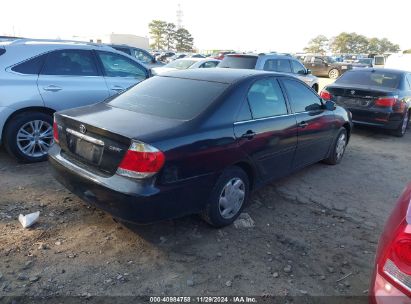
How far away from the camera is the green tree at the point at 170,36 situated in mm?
94250

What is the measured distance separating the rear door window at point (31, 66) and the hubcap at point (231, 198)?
3.48 m

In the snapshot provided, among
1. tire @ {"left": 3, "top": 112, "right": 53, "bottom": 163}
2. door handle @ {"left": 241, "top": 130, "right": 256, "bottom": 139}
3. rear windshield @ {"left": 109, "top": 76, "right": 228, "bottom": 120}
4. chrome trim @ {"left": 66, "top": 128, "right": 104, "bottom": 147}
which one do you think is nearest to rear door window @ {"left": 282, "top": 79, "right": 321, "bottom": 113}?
door handle @ {"left": 241, "top": 130, "right": 256, "bottom": 139}

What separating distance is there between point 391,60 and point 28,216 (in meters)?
20.3

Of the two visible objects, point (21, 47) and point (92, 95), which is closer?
point (21, 47)

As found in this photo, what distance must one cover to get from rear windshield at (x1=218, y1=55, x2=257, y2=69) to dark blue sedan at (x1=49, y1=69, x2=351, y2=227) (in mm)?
5856

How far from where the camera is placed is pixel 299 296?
2809mm

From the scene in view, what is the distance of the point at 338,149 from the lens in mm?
5945

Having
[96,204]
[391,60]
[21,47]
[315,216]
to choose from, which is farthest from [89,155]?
[391,60]

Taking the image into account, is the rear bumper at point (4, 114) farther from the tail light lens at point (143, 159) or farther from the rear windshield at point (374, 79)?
the rear windshield at point (374, 79)

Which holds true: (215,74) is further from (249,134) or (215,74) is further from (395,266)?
(395,266)

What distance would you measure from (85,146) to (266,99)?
6.68 feet

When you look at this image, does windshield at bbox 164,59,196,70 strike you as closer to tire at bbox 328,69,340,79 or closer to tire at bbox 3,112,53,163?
tire at bbox 3,112,53,163

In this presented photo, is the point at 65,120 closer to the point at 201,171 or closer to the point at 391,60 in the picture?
the point at 201,171

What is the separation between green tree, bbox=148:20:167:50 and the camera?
9319cm
